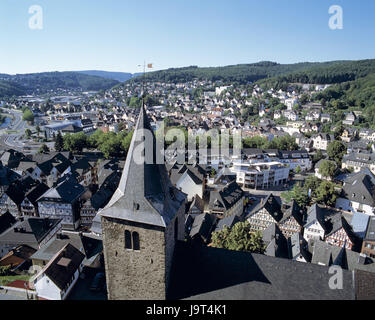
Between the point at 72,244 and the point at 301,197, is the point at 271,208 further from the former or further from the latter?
the point at 72,244

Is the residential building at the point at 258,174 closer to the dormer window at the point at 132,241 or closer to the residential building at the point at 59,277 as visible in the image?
the residential building at the point at 59,277

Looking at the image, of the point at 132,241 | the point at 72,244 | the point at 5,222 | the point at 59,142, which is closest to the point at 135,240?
the point at 132,241

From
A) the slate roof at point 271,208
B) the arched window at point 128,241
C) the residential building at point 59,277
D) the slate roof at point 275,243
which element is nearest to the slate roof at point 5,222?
the residential building at point 59,277

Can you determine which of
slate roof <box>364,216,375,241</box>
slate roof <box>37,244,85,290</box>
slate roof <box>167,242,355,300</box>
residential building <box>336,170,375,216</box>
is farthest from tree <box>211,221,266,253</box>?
residential building <box>336,170,375,216</box>

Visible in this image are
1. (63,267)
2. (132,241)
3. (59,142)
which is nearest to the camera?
(132,241)

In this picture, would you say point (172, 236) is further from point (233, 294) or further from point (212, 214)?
point (212, 214)

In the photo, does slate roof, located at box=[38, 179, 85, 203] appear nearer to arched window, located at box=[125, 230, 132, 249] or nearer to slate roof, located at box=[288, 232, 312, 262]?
arched window, located at box=[125, 230, 132, 249]
